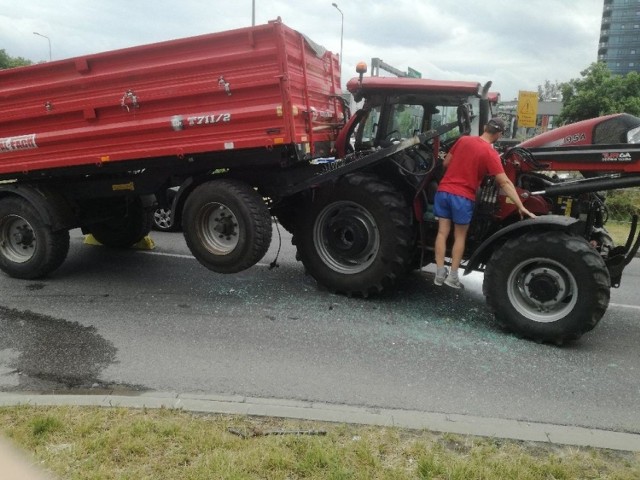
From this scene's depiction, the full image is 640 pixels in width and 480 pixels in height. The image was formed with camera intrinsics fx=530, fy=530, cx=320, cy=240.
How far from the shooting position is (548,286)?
180 inches

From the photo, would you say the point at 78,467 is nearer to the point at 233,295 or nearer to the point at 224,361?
the point at 224,361

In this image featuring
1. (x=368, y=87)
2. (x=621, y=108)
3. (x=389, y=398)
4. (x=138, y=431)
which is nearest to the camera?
(x=138, y=431)

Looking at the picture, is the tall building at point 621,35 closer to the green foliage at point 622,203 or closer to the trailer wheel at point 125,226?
the green foliage at point 622,203

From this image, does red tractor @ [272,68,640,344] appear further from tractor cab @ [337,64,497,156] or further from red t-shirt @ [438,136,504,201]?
red t-shirt @ [438,136,504,201]

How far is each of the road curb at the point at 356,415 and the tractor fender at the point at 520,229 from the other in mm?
1866

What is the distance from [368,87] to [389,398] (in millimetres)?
3466

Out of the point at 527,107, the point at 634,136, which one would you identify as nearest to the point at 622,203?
the point at 527,107

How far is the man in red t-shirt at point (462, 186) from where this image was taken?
474 cm

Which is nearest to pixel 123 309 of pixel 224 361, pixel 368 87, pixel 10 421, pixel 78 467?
pixel 224 361

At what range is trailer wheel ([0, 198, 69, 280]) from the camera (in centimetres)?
622

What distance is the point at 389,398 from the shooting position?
3.65m

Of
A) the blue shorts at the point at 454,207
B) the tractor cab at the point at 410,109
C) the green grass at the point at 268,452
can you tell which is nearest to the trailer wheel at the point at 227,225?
the tractor cab at the point at 410,109

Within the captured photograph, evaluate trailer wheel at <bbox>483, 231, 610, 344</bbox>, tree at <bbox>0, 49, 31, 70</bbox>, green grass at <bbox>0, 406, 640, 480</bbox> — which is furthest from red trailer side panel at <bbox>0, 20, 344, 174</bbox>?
tree at <bbox>0, 49, 31, 70</bbox>

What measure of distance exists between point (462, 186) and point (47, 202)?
→ 184 inches
